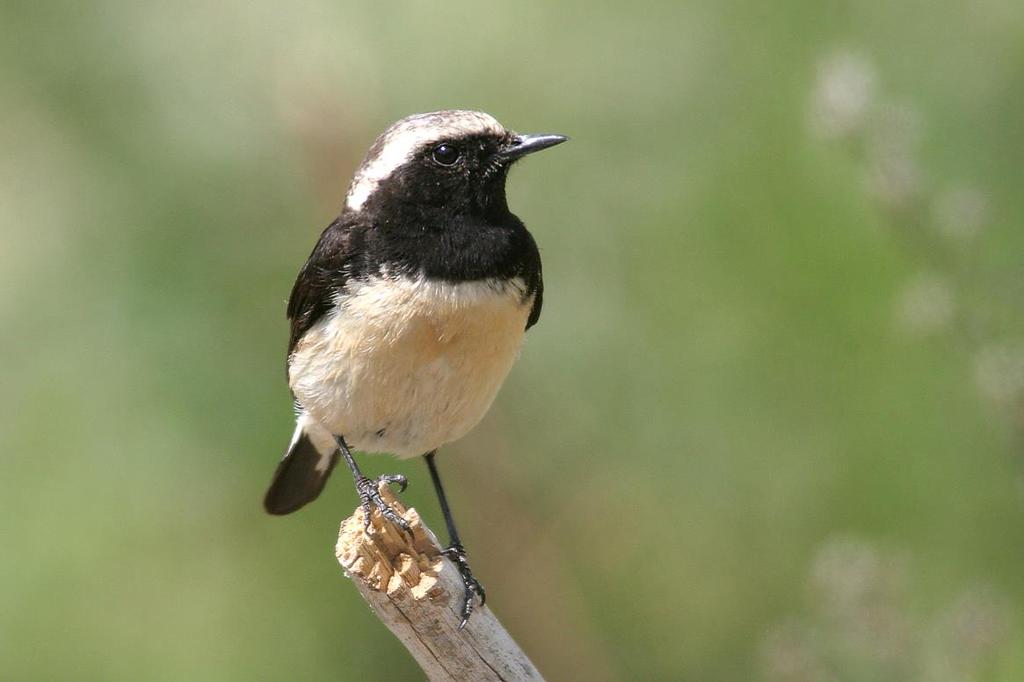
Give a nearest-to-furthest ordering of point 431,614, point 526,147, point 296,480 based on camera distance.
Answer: point 431,614 → point 526,147 → point 296,480

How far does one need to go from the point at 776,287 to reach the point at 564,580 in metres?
1.41

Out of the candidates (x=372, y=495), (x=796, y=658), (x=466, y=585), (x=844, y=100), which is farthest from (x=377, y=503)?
(x=844, y=100)

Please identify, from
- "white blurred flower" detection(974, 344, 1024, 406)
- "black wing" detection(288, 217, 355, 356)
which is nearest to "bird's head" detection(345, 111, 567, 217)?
"black wing" detection(288, 217, 355, 356)

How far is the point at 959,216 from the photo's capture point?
4.41 meters

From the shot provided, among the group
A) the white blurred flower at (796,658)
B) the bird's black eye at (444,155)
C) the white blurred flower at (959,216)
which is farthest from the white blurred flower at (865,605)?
the bird's black eye at (444,155)

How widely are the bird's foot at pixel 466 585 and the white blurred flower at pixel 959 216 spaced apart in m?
1.77

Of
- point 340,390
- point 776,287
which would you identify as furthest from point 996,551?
point 340,390

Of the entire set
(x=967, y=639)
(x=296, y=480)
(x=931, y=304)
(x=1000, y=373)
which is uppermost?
(x=296, y=480)

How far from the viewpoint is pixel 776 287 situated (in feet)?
19.2

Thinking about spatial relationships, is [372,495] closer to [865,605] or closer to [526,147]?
[526,147]

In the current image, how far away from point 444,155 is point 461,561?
1.20m

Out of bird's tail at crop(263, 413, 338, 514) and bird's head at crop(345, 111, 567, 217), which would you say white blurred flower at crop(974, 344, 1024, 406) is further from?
bird's tail at crop(263, 413, 338, 514)

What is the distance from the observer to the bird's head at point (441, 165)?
14.4 ft

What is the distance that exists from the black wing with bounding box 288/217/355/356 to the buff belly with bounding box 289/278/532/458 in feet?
0.14
